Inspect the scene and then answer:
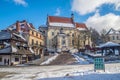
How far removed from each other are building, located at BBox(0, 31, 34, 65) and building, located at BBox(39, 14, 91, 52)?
112ft

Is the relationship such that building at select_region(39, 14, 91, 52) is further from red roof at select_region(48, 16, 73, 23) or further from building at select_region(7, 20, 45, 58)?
building at select_region(7, 20, 45, 58)

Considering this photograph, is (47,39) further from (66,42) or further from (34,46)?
(34,46)

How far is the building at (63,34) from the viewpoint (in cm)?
9169

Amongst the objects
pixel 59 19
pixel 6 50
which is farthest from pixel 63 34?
pixel 6 50

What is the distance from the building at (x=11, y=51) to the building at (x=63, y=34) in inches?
1347

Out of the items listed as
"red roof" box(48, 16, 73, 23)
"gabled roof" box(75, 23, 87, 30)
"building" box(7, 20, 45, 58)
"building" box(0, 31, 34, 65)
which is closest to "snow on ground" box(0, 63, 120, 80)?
"building" box(0, 31, 34, 65)

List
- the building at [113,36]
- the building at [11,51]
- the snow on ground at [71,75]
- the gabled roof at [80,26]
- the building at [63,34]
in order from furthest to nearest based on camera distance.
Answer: the gabled roof at [80,26] < the building at [113,36] < the building at [63,34] < the building at [11,51] < the snow on ground at [71,75]

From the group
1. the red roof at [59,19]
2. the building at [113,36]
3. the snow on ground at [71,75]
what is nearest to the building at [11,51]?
the snow on ground at [71,75]

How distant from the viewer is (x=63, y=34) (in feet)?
305

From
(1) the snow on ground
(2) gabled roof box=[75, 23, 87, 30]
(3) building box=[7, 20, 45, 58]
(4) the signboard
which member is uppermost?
(2) gabled roof box=[75, 23, 87, 30]

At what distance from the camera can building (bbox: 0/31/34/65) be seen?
4825 cm

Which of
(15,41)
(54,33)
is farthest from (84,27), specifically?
(15,41)

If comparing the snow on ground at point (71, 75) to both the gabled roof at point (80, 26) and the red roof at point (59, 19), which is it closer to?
the red roof at point (59, 19)

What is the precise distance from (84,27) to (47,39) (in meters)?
23.8
